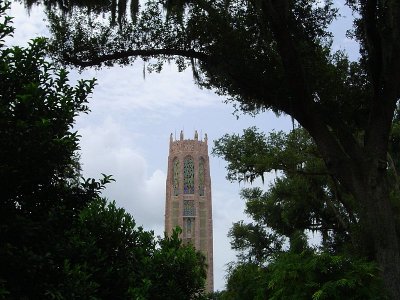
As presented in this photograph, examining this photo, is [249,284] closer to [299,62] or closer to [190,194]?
[299,62]

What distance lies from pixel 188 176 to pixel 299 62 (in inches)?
4027

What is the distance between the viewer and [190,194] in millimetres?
111562

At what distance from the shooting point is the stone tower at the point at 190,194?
11025cm

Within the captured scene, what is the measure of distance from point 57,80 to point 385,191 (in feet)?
22.0

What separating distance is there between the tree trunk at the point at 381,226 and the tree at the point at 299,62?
0.06ft

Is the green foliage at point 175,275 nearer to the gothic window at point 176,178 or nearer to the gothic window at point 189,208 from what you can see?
the gothic window at point 189,208

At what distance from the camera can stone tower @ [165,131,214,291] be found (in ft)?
362

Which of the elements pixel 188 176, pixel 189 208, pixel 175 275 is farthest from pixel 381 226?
pixel 188 176

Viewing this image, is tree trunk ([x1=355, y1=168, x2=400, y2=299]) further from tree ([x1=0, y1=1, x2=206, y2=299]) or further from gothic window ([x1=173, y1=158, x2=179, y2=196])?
gothic window ([x1=173, y1=158, x2=179, y2=196])

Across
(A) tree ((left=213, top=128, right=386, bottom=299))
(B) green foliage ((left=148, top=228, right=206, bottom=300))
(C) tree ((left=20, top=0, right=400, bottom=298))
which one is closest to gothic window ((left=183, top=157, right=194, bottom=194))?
(A) tree ((left=213, top=128, right=386, bottom=299))

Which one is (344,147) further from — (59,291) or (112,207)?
(59,291)

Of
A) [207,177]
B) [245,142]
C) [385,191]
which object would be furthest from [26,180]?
[207,177]

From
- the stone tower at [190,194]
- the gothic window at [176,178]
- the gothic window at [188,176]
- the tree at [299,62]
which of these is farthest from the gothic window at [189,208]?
the tree at [299,62]

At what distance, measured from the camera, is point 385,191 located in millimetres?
9750
